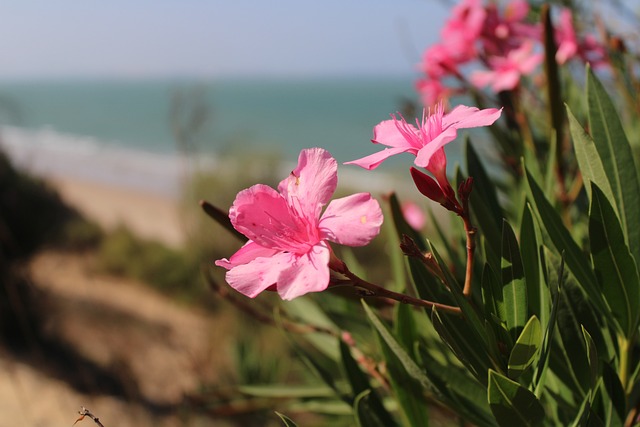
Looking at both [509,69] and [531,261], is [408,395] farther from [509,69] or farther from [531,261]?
[509,69]

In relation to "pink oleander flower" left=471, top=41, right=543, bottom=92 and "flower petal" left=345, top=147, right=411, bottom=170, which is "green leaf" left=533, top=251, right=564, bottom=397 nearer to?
"flower petal" left=345, top=147, right=411, bottom=170

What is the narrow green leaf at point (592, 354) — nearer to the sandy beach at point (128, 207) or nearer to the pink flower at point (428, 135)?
the pink flower at point (428, 135)

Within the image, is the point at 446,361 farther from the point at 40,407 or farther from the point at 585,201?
the point at 40,407

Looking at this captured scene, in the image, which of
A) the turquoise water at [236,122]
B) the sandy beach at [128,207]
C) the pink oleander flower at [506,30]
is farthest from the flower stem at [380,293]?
the turquoise water at [236,122]

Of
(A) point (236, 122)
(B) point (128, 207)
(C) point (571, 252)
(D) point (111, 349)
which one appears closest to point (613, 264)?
(C) point (571, 252)

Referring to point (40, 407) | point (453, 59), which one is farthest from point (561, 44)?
point (40, 407)

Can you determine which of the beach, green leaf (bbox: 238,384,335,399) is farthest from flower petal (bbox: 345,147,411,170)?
the beach

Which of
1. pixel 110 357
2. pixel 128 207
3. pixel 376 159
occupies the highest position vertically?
pixel 376 159
